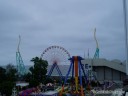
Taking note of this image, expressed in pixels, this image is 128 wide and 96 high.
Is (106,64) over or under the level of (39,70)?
over

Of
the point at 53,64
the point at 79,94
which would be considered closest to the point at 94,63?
the point at 53,64

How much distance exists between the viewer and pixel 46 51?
6100 centimetres

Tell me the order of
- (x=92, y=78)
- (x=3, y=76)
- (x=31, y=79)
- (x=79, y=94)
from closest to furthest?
(x=79, y=94)
(x=3, y=76)
(x=31, y=79)
(x=92, y=78)

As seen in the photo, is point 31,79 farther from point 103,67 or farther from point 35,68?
point 103,67

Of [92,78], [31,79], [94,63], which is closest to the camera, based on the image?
[31,79]

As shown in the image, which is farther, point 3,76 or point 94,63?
point 94,63

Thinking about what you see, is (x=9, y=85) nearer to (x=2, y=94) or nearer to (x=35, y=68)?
(x=2, y=94)

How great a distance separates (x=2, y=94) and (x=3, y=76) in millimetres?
10633

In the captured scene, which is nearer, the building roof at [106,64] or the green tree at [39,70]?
the green tree at [39,70]

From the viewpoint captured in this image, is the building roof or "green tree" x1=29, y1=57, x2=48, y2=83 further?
the building roof

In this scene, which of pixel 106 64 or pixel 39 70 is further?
pixel 106 64

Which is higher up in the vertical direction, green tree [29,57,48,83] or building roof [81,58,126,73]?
building roof [81,58,126,73]

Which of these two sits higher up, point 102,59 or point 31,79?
point 102,59

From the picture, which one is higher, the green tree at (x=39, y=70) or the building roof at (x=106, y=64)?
the building roof at (x=106, y=64)
